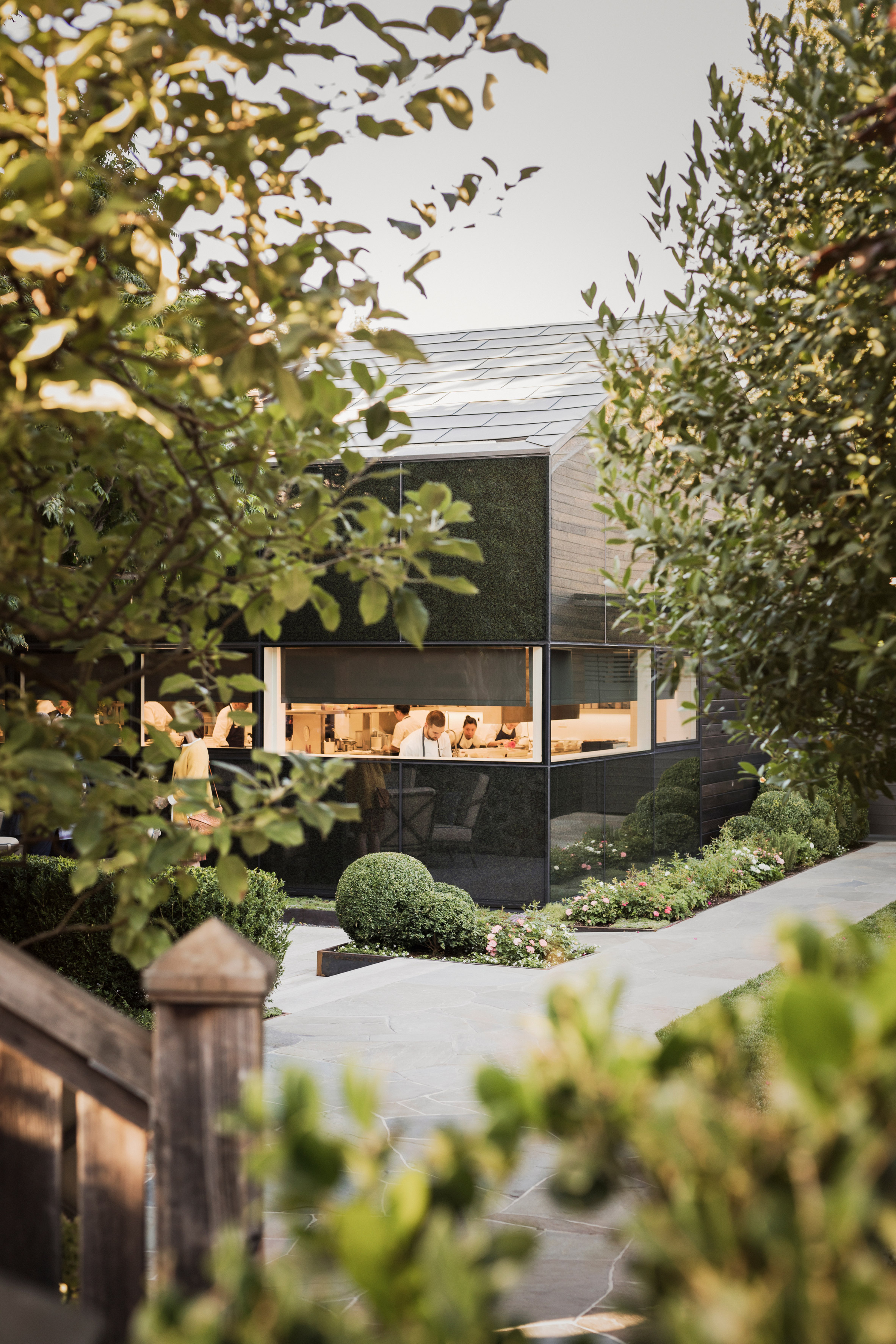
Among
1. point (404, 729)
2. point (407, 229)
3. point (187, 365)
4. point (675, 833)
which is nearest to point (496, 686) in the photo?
point (404, 729)

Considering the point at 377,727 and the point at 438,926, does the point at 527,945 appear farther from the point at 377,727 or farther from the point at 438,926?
the point at 377,727

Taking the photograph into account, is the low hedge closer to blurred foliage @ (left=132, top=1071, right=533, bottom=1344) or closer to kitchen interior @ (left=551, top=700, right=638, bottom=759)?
kitchen interior @ (left=551, top=700, right=638, bottom=759)

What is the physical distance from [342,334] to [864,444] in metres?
1.95

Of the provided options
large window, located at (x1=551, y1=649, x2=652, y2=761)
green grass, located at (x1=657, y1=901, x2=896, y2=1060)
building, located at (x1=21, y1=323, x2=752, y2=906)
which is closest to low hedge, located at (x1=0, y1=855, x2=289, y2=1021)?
green grass, located at (x1=657, y1=901, x2=896, y2=1060)

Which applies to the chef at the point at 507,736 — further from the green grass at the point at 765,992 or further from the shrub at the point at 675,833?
the green grass at the point at 765,992

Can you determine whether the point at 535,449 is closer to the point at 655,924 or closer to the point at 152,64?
the point at 655,924

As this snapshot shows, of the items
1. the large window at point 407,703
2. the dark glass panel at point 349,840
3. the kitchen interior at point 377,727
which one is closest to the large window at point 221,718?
the large window at point 407,703

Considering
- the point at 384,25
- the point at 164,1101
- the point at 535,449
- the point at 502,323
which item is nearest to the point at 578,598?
the point at 535,449

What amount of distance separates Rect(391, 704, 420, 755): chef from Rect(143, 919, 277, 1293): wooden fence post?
9439 millimetres

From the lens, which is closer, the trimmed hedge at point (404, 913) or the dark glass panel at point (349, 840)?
the trimmed hedge at point (404, 913)

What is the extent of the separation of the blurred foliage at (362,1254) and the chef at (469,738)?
960cm

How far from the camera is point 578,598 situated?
11133 millimetres

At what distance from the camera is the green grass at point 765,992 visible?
5254mm

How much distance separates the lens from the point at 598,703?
11539 mm
